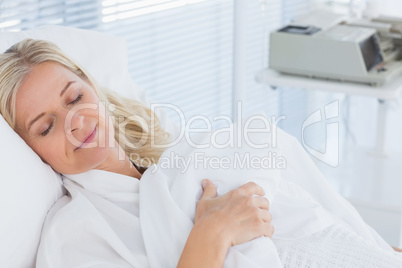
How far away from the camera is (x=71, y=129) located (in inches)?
53.2

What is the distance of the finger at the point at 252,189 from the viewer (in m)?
1.35

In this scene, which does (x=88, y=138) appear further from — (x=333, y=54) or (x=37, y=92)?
(x=333, y=54)

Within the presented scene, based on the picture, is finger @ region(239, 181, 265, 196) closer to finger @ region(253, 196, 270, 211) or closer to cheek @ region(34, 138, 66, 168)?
finger @ region(253, 196, 270, 211)

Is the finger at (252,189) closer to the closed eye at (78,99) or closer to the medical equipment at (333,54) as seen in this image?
the closed eye at (78,99)

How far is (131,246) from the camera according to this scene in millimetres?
1303

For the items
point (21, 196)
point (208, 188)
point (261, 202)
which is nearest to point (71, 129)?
point (21, 196)

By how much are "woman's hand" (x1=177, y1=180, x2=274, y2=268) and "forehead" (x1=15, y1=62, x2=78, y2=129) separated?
392 mm

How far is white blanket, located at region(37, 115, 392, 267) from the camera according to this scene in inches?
49.9

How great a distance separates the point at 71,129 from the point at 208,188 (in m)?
0.33

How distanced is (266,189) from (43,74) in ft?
1.84

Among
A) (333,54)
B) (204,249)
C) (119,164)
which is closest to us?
(204,249)

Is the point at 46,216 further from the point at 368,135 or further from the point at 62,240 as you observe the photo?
the point at 368,135

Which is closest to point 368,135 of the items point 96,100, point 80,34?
point 80,34

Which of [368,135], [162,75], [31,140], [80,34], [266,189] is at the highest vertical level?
[80,34]
